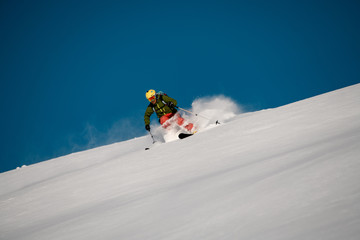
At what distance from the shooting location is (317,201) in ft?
5.75

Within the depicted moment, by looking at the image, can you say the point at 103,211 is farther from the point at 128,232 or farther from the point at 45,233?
the point at 128,232

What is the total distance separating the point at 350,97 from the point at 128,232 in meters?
5.89

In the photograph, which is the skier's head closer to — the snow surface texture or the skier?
the skier

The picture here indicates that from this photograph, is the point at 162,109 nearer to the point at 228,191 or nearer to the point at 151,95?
the point at 151,95

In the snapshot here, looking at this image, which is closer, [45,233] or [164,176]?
[45,233]

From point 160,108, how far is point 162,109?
9cm

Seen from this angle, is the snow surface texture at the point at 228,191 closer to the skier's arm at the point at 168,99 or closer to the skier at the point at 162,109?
the skier at the point at 162,109

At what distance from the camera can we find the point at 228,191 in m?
2.62

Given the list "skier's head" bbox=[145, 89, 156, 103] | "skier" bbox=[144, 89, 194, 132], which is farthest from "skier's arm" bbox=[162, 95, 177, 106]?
"skier's head" bbox=[145, 89, 156, 103]

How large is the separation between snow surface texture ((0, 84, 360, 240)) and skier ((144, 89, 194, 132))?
318 cm

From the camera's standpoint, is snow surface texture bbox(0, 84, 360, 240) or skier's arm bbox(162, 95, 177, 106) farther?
skier's arm bbox(162, 95, 177, 106)

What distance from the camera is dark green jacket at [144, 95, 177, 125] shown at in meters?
9.63

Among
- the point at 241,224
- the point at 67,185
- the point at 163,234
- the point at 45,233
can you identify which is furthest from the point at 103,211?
the point at 67,185

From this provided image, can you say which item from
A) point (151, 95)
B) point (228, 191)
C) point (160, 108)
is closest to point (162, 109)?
point (160, 108)
